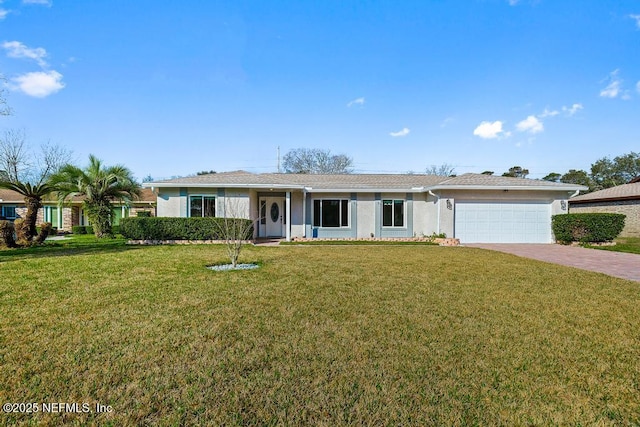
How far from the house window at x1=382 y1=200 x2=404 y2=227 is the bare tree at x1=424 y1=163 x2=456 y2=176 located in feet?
111

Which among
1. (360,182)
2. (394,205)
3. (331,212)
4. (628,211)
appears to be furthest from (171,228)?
(628,211)

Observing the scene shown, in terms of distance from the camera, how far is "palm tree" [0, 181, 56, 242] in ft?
45.3

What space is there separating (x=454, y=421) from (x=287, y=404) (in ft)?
4.22

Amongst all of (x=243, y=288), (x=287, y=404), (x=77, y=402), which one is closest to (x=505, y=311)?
(x=287, y=404)

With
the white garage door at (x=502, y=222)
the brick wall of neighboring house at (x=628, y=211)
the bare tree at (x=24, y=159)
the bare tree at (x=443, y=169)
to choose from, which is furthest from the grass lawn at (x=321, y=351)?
the bare tree at (x=443, y=169)

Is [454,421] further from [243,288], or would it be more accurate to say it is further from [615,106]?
[615,106]

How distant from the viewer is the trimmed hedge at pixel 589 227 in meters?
14.4

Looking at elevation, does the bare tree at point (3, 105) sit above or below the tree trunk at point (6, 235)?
above

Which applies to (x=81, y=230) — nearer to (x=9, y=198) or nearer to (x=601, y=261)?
(x=9, y=198)

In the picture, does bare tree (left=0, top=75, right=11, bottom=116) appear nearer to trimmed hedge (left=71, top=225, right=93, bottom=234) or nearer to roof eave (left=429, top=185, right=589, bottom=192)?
trimmed hedge (left=71, top=225, right=93, bottom=234)

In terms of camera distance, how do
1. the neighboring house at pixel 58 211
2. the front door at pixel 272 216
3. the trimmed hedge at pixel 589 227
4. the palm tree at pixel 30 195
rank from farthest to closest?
1. the neighboring house at pixel 58 211
2. the front door at pixel 272 216
3. the trimmed hedge at pixel 589 227
4. the palm tree at pixel 30 195

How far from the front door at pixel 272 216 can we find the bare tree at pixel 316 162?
82.9ft

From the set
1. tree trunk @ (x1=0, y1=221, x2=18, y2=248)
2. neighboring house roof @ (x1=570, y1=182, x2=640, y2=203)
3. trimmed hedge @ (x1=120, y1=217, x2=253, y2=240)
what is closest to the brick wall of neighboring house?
neighboring house roof @ (x1=570, y1=182, x2=640, y2=203)

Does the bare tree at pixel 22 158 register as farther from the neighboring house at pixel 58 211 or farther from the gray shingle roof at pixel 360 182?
the gray shingle roof at pixel 360 182
